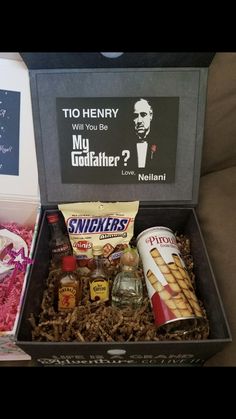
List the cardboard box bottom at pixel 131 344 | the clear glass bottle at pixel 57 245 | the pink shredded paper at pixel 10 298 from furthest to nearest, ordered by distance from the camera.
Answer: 1. the clear glass bottle at pixel 57 245
2. the pink shredded paper at pixel 10 298
3. the cardboard box bottom at pixel 131 344

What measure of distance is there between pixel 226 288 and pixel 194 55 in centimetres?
48

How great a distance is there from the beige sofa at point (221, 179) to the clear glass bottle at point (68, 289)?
0.29 metres

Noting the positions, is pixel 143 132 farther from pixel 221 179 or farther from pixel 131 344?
pixel 131 344

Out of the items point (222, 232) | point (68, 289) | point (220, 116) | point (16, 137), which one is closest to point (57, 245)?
point (68, 289)

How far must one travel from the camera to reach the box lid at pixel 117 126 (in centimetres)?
88

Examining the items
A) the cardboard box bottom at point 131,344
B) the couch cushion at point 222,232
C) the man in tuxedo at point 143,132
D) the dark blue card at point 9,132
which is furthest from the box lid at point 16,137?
the couch cushion at point 222,232

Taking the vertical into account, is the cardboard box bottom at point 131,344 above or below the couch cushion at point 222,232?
below

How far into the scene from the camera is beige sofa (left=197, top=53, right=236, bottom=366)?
2.81 ft

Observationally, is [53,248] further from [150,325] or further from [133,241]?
[150,325]

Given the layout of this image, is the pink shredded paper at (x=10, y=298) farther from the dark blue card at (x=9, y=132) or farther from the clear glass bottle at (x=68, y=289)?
the dark blue card at (x=9, y=132)

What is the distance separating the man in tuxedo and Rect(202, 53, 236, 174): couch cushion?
189 millimetres

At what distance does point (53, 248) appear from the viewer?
0.98m

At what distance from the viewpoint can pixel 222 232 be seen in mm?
929
